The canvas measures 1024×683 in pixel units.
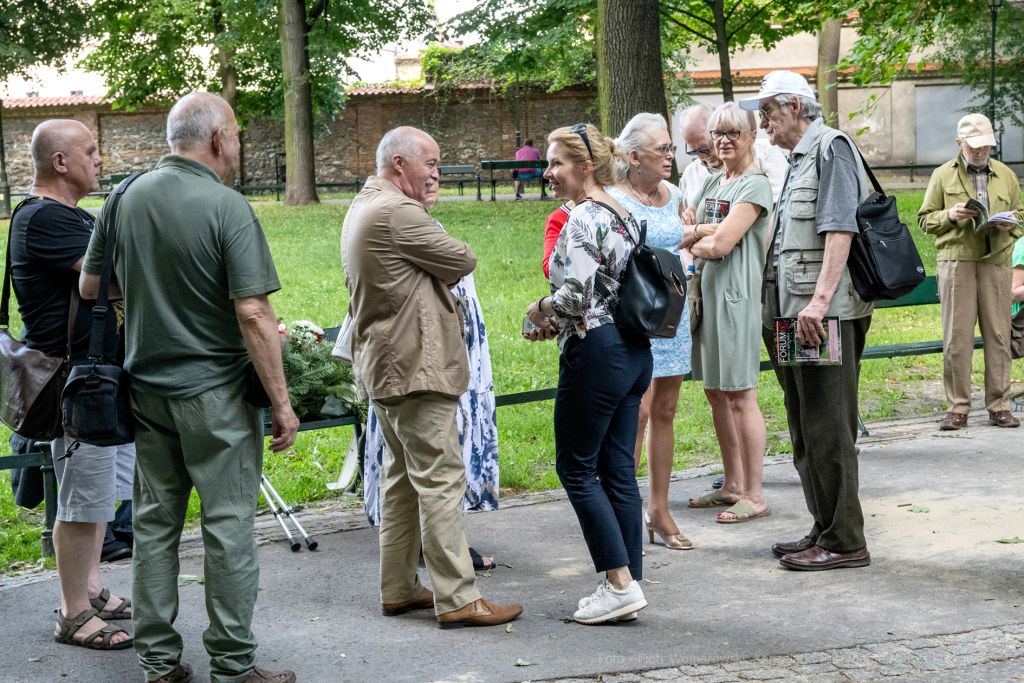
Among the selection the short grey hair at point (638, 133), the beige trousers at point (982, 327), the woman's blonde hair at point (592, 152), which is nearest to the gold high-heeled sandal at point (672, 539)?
Answer: the short grey hair at point (638, 133)

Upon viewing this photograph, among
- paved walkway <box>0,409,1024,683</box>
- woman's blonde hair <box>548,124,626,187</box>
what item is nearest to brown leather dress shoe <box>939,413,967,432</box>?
paved walkway <box>0,409,1024,683</box>

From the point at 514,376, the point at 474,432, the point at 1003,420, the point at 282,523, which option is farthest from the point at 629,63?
the point at 282,523

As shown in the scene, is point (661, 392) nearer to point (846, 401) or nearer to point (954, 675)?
point (846, 401)

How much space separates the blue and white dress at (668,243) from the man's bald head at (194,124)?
190 centimetres

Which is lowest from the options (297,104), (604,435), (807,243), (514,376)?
(514,376)

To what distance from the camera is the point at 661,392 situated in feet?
17.5

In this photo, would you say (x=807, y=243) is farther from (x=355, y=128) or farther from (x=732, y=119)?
(x=355, y=128)

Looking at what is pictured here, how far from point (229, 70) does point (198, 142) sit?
28026 millimetres

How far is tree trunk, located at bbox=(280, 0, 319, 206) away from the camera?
2364 centimetres

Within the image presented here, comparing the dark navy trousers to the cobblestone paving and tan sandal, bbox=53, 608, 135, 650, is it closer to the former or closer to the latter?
the cobblestone paving

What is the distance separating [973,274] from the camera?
7.58m

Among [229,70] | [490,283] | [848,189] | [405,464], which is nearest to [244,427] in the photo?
[405,464]

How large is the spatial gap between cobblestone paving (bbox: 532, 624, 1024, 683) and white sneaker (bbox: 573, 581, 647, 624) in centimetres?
46

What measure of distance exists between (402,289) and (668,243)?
152cm
